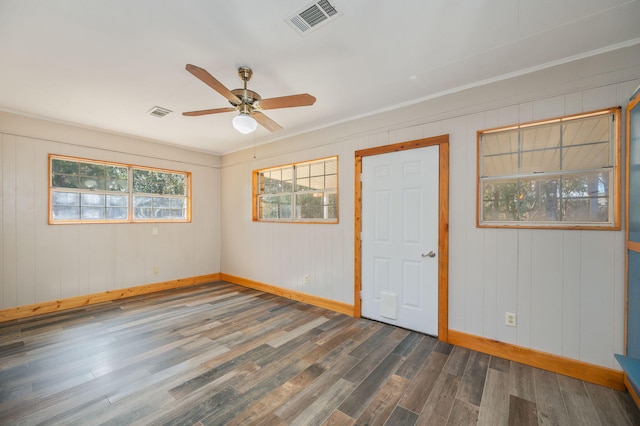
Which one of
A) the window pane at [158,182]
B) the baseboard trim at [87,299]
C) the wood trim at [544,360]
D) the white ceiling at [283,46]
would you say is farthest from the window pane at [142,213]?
the wood trim at [544,360]

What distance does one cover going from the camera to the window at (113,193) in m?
3.92

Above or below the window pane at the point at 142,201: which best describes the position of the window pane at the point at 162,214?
below

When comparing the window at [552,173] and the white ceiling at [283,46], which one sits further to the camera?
the window at [552,173]

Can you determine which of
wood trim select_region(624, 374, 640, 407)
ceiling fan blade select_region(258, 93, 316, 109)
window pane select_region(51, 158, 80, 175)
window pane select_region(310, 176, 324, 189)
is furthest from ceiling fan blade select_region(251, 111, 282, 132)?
wood trim select_region(624, 374, 640, 407)

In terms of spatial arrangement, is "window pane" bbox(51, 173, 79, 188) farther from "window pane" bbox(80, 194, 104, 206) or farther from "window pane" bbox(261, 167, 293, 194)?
"window pane" bbox(261, 167, 293, 194)

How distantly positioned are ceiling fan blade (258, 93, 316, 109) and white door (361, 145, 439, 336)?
4.81 ft

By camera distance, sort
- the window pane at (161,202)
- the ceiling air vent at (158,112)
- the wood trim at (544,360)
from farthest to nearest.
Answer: the window pane at (161,202) < the ceiling air vent at (158,112) < the wood trim at (544,360)

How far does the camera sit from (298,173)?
14.5ft

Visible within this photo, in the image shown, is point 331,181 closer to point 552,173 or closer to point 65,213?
point 552,173

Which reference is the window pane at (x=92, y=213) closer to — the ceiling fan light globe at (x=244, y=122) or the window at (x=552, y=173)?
the ceiling fan light globe at (x=244, y=122)

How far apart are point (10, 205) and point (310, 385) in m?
4.44

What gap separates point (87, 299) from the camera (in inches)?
159

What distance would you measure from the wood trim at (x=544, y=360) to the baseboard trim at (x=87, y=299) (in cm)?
466

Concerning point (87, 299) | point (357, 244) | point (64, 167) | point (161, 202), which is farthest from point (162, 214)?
point (357, 244)
